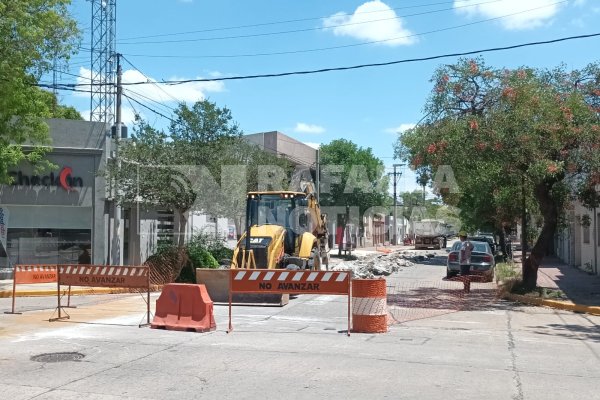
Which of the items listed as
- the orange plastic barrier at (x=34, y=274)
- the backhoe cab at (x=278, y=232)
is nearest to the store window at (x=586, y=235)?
the backhoe cab at (x=278, y=232)

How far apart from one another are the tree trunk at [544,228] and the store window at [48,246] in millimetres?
16310

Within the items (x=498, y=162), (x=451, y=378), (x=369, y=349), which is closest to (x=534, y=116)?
(x=498, y=162)

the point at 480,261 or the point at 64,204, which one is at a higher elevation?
the point at 64,204

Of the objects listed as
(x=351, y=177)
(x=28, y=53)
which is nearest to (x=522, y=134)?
(x=28, y=53)

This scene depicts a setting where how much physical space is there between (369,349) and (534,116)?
8941 millimetres

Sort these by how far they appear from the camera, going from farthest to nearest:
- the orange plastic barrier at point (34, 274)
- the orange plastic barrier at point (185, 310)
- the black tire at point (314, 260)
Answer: the black tire at point (314, 260)
the orange plastic barrier at point (34, 274)
the orange plastic barrier at point (185, 310)

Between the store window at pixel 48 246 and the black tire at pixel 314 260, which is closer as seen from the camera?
the black tire at pixel 314 260

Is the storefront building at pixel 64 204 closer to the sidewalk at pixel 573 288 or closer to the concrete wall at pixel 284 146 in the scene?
the sidewalk at pixel 573 288

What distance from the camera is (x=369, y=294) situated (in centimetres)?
1101

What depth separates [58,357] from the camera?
874cm

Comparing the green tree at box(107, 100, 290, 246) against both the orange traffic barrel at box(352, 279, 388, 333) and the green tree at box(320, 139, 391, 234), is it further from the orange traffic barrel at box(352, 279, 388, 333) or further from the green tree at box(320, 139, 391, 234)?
the green tree at box(320, 139, 391, 234)

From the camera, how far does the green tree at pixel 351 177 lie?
4669 cm

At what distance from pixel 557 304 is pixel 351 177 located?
104 feet

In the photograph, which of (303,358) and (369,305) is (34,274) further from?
(303,358)
